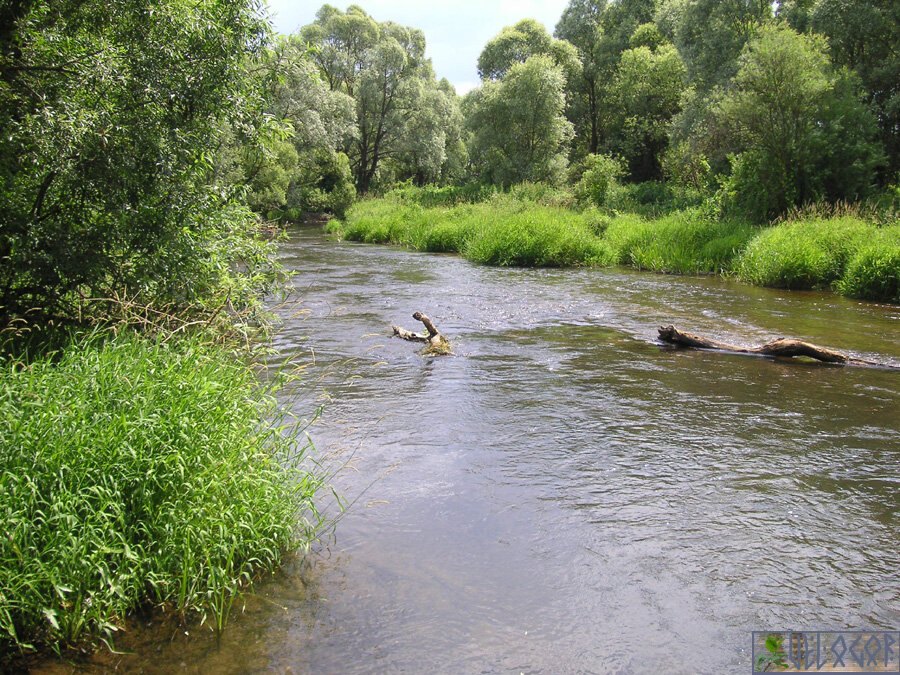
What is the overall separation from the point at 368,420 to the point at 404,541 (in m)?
2.64

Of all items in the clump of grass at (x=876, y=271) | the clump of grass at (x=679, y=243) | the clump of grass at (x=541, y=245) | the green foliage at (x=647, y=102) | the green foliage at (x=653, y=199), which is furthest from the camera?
the green foliage at (x=647, y=102)

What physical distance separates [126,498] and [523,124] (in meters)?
40.6

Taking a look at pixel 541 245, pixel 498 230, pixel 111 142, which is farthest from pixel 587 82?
pixel 111 142

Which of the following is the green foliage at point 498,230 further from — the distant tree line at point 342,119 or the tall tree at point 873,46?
the tall tree at point 873,46

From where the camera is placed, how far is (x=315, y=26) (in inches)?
2080

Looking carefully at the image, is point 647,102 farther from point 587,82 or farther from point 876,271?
point 876,271

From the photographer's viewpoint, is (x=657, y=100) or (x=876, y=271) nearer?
(x=876, y=271)

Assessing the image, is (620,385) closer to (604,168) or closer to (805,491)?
(805,491)

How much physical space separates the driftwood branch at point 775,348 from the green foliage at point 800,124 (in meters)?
13.7

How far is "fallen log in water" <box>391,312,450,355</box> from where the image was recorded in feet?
35.7

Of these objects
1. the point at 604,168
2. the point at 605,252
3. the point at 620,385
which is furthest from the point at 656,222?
the point at 620,385

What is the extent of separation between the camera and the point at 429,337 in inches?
450

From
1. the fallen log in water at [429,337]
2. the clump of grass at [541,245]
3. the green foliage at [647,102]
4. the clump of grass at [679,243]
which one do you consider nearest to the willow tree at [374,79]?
the green foliage at [647,102]

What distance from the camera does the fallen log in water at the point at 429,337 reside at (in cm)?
1088
